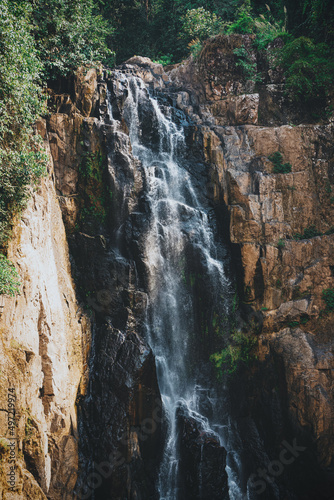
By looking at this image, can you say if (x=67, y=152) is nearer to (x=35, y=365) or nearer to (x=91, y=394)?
(x=35, y=365)

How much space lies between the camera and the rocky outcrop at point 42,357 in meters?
7.64

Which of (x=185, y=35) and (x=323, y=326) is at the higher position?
(x=185, y=35)

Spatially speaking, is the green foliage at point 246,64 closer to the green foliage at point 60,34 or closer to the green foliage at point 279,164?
the green foliage at point 279,164

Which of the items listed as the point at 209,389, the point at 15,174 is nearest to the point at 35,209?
the point at 15,174

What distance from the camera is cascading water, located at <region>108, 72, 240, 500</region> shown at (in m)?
12.3

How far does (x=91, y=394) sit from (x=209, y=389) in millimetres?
4375

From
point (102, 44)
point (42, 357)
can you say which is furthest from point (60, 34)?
point (42, 357)

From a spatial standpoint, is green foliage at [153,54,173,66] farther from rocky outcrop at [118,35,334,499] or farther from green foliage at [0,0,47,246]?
green foliage at [0,0,47,246]

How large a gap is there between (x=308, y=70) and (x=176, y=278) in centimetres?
1137

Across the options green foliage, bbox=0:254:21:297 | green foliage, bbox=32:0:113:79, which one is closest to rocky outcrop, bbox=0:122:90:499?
green foliage, bbox=0:254:21:297

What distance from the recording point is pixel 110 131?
1297cm

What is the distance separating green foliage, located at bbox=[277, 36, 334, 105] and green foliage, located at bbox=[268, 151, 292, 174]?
11.4 feet

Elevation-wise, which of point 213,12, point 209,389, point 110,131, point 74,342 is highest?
point 213,12

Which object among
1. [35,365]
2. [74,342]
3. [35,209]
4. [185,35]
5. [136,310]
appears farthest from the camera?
[185,35]
